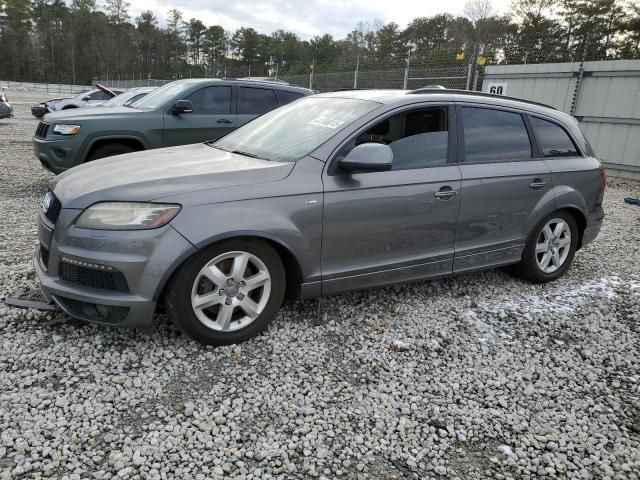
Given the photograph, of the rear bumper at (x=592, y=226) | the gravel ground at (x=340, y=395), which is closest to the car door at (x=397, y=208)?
the gravel ground at (x=340, y=395)

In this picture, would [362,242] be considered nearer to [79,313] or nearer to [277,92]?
[79,313]

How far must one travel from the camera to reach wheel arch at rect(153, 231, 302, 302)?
9.00 ft

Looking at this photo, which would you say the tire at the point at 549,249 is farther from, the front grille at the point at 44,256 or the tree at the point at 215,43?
the tree at the point at 215,43

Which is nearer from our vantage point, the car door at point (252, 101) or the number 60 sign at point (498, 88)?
the car door at point (252, 101)

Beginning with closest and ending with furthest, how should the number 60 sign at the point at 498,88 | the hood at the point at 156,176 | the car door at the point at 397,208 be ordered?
the hood at the point at 156,176 → the car door at the point at 397,208 → the number 60 sign at the point at 498,88

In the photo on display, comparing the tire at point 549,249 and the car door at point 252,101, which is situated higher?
the car door at point 252,101

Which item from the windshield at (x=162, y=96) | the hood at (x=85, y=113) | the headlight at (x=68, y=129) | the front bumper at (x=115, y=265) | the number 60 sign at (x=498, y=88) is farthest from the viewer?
the number 60 sign at (x=498, y=88)

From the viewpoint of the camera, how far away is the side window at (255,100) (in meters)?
7.45

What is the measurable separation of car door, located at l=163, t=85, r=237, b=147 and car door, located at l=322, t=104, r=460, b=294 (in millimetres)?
3969

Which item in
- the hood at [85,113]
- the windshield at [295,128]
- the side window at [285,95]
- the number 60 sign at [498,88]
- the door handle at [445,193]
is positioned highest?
the number 60 sign at [498,88]

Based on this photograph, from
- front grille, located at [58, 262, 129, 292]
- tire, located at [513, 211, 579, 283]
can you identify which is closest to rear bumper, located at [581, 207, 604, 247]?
tire, located at [513, 211, 579, 283]

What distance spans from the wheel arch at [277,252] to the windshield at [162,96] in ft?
15.5

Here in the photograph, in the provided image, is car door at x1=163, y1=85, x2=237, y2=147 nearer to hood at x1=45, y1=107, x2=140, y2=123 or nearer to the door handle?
hood at x1=45, y1=107, x2=140, y2=123

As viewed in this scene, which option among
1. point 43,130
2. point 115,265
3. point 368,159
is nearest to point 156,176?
point 115,265
